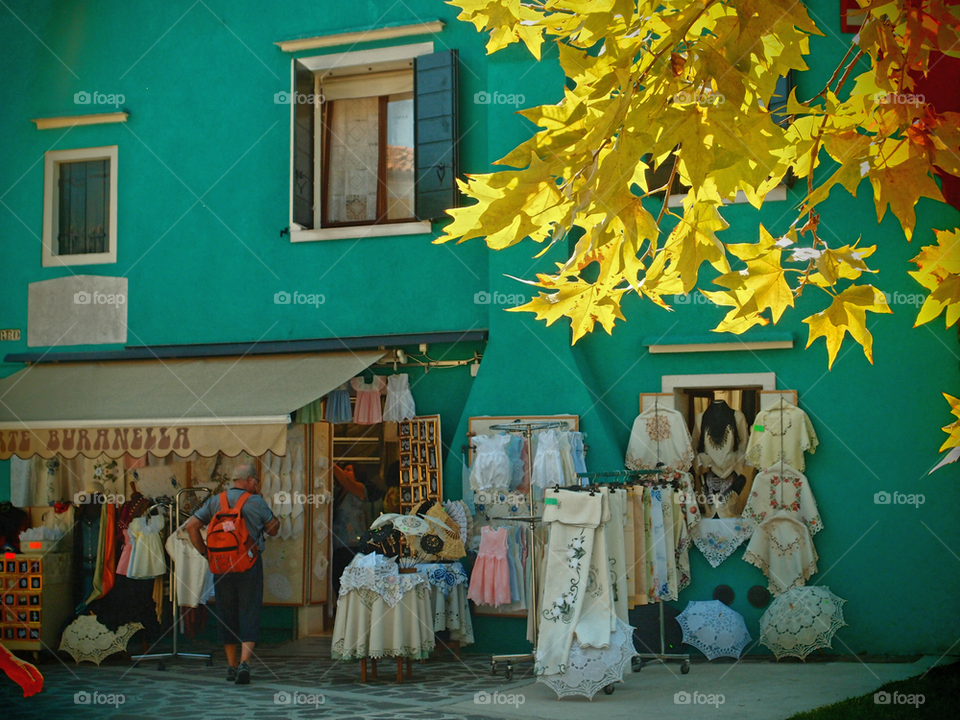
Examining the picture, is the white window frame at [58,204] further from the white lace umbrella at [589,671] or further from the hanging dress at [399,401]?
the white lace umbrella at [589,671]

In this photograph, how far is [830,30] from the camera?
10.6m

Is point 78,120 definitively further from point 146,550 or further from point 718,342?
point 718,342

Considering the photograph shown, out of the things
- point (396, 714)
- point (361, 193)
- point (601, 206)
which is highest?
point (361, 193)

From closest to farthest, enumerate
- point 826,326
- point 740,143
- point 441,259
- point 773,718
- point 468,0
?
point 740,143, point 468,0, point 826,326, point 773,718, point 441,259

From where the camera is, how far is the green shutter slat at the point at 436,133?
11648mm

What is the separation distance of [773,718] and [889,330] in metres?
4.52

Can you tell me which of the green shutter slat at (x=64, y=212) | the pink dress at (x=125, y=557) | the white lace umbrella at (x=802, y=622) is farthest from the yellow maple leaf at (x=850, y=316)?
the green shutter slat at (x=64, y=212)

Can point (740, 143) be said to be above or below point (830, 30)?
below

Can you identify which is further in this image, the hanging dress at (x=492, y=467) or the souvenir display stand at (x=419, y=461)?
the souvenir display stand at (x=419, y=461)

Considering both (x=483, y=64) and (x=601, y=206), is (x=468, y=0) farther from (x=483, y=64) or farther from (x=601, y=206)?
(x=483, y=64)

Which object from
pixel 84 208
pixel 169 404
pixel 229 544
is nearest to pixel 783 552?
pixel 229 544

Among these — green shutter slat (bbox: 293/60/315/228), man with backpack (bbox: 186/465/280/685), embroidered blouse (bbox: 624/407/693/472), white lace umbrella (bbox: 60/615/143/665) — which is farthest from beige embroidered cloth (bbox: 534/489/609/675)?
green shutter slat (bbox: 293/60/315/228)

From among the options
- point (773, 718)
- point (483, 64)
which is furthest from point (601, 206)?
point (483, 64)

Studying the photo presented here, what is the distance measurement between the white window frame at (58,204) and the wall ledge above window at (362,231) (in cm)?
251
